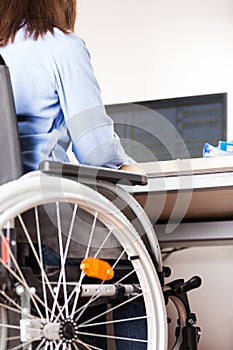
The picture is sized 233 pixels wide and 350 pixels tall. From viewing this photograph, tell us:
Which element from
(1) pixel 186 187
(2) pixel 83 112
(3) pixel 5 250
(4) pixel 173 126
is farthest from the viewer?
(4) pixel 173 126

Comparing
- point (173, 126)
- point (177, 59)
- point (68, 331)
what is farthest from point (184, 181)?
point (177, 59)

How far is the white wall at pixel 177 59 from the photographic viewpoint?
8.18 ft

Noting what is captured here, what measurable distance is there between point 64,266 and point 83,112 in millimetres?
344

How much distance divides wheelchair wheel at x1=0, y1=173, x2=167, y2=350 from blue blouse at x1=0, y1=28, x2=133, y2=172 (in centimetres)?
19

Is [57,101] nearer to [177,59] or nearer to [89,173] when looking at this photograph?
[89,173]

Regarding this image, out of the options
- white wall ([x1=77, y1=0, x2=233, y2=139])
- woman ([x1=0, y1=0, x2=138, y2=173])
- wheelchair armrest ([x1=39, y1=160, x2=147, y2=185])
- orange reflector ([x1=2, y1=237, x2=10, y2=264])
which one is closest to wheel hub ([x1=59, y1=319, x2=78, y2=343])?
orange reflector ([x1=2, y1=237, x2=10, y2=264])

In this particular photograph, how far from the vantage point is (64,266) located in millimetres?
1213

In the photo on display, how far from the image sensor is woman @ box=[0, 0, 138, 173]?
4.57 feet

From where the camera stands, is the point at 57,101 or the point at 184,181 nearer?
the point at 57,101

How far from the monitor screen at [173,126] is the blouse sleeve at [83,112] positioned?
42.6 inches

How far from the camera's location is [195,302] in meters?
2.50

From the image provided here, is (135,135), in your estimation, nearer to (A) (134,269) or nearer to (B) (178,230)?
(B) (178,230)

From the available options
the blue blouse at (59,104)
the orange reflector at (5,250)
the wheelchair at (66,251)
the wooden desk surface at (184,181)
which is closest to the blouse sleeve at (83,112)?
the blue blouse at (59,104)

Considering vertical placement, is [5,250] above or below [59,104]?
below
